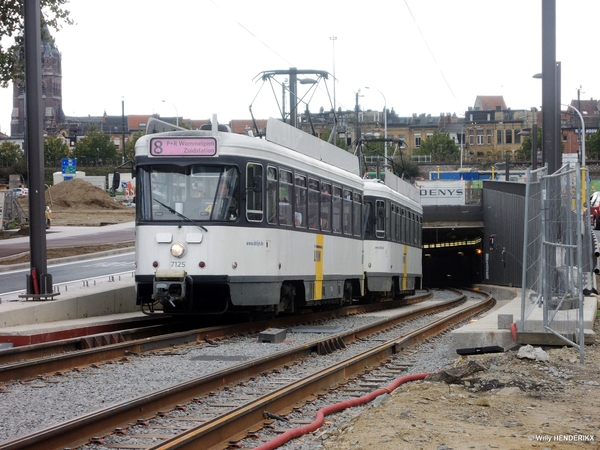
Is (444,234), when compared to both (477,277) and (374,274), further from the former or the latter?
(374,274)

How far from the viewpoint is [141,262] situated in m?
15.1

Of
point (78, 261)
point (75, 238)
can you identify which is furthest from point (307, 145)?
point (75, 238)

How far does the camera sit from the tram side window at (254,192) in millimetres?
15305

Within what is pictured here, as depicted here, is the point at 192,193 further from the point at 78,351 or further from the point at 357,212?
the point at 357,212

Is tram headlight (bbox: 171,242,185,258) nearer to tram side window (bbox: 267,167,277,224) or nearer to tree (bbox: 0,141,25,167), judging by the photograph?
tram side window (bbox: 267,167,277,224)

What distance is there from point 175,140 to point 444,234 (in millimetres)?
45970

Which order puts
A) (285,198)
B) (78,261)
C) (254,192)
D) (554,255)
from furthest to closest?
(78,261)
(285,198)
(254,192)
(554,255)

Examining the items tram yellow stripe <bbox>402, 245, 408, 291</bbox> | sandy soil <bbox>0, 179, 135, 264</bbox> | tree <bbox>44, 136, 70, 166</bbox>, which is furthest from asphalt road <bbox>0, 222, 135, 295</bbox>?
tree <bbox>44, 136, 70, 166</bbox>

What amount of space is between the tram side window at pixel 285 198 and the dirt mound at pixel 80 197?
5031cm

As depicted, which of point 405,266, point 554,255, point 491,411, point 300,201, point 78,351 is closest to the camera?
point 491,411

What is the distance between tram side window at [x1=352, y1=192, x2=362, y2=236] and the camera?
21875mm

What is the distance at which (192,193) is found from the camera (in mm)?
15273

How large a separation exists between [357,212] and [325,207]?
2.99 metres

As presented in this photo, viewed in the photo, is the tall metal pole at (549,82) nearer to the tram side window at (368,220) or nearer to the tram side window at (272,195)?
the tram side window at (272,195)
